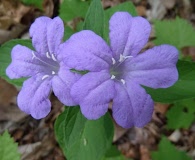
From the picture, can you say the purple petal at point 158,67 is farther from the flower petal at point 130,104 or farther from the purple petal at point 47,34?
the purple petal at point 47,34

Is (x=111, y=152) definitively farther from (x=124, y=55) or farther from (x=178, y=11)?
(x=178, y=11)

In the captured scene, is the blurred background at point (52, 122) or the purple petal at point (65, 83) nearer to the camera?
the purple petal at point (65, 83)

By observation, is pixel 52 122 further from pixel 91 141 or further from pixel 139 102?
pixel 139 102

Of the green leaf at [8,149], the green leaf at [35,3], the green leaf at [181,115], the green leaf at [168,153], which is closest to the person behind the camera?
the green leaf at [8,149]

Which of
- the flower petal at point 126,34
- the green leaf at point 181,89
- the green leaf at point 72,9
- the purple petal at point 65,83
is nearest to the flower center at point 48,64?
the purple petal at point 65,83

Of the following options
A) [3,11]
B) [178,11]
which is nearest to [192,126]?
[178,11]

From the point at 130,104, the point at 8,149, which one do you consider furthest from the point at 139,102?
the point at 8,149

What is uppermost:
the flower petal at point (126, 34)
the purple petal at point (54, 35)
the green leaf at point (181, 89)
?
the flower petal at point (126, 34)
